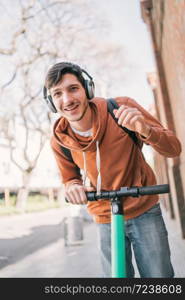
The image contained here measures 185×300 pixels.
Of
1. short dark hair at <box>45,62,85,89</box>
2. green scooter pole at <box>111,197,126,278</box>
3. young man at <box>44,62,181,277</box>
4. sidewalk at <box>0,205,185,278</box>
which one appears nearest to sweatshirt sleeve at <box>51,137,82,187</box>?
young man at <box>44,62,181,277</box>

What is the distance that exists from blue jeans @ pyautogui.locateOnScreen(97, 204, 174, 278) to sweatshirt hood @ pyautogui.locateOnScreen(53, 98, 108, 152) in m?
0.30

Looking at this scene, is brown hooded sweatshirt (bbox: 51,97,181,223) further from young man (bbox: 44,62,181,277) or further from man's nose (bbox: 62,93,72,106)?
man's nose (bbox: 62,93,72,106)

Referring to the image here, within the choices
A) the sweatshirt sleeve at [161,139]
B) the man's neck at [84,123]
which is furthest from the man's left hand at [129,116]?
the man's neck at [84,123]

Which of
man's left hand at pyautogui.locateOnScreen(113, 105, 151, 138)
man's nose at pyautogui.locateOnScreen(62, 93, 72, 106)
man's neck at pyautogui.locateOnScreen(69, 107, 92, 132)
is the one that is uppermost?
man's nose at pyautogui.locateOnScreen(62, 93, 72, 106)

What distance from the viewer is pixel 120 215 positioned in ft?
2.74

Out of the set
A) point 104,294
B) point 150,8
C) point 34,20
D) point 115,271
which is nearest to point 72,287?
point 104,294

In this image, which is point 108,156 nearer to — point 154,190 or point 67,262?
point 154,190

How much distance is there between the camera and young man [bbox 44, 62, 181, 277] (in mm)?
982

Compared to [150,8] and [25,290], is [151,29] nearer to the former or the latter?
[150,8]

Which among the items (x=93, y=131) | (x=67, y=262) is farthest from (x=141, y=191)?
(x=67, y=262)

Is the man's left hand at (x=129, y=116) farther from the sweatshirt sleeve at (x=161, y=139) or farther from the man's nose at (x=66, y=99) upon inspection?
the man's nose at (x=66, y=99)

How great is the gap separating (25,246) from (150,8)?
3.98 meters

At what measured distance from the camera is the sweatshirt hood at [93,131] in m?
0.99

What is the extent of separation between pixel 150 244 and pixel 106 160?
1.03 ft
